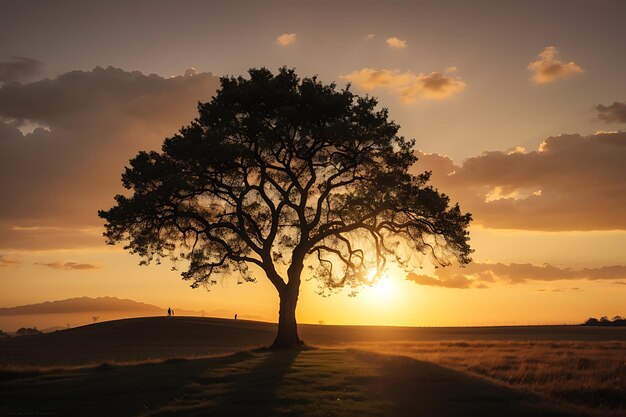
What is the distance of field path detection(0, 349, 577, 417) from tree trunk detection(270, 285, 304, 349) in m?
9.99

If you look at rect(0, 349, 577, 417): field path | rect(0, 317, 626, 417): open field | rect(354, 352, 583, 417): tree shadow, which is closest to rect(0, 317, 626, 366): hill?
rect(0, 317, 626, 417): open field

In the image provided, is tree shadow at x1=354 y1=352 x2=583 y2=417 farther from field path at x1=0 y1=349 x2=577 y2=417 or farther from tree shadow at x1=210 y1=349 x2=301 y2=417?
tree shadow at x1=210 y1=349 x2=301 y2=417

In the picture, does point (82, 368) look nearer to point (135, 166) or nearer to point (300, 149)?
point (135, 166)

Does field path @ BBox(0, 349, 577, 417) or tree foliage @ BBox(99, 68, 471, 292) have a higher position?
tree foliage @ BBox(99, 68, 471, 292)

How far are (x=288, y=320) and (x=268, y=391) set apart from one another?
1976 cm

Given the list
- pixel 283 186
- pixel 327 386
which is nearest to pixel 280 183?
pixel 283 186

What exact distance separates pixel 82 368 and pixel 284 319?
544 inches

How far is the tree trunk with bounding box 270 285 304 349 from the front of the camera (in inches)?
1624

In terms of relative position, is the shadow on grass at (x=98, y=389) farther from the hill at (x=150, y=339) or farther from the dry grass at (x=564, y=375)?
the hill at (x=150, y=339)

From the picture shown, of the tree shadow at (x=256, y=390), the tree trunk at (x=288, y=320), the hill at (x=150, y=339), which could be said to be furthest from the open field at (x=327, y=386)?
the hill at (x=150, y=339)

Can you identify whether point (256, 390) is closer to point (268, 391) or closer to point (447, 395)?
point (268, 391)

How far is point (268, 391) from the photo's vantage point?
71.9ft

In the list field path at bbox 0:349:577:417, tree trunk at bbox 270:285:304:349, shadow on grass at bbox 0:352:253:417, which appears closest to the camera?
field path at bbox 0:349:577:417

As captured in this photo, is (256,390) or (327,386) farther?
(327,386)
